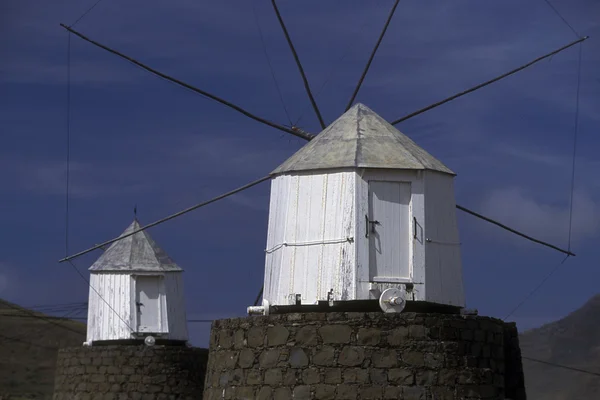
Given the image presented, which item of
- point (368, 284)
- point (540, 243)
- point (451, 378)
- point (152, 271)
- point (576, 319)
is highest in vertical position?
point (576, 319)

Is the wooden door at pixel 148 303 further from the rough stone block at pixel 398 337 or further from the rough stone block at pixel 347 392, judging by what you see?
the rough stone block at pixel 398 337

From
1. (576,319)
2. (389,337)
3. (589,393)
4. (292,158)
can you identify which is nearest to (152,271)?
(292,158)

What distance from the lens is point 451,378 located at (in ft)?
42.2

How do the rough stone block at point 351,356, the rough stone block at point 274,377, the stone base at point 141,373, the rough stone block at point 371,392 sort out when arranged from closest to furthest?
1. the rough stone block at point 371,392
2. the rough stone block at point 351,356
3. the rough stone block at point 274,377
4. the stone base at point 141,373

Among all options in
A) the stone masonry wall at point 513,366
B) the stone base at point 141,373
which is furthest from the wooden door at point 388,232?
the stone base at point 141,373

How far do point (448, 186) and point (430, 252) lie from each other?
3.00ft

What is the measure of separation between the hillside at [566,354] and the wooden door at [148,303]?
31.6m

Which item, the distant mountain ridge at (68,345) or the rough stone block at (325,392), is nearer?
the rough stone block at (325,392)

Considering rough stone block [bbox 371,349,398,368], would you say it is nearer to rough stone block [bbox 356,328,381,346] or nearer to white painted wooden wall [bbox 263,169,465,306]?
rough stone block [bbox 356,328,381,346]

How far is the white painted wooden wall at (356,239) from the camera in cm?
1322

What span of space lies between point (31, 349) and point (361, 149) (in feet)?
138

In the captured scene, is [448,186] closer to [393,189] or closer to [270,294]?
[393,189]

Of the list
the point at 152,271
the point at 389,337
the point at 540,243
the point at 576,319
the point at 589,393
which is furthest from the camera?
the point at 576,319

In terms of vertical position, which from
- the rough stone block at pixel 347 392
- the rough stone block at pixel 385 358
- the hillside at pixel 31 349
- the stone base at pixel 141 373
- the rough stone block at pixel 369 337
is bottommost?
the rough stone block at pixel 347 392
